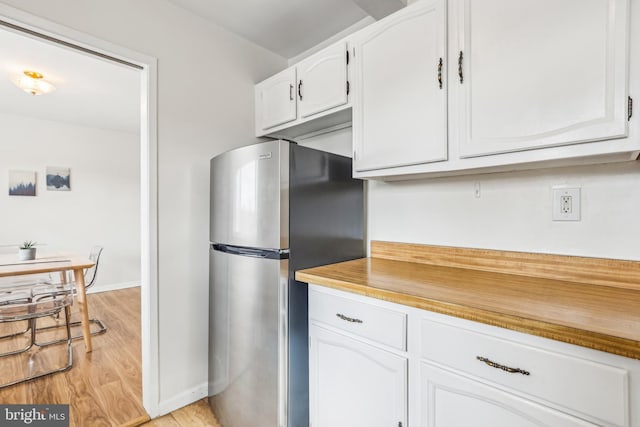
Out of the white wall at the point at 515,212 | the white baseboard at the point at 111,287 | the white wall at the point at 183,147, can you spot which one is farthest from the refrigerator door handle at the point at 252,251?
the white baseboard at the point at 111,287

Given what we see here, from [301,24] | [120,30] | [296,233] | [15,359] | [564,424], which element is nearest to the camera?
[564,424]

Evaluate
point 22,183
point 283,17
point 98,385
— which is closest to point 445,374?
point 283,17

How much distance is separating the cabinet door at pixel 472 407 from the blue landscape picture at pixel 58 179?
201 inches

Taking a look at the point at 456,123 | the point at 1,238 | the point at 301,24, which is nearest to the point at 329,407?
the point at 456,123

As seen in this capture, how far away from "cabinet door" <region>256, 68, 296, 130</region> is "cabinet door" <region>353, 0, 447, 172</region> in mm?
529

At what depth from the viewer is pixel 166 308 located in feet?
5.67

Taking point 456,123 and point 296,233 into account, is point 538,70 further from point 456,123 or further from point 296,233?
point 296,233

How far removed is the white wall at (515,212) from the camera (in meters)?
1.08

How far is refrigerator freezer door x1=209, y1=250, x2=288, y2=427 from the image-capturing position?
1.31m

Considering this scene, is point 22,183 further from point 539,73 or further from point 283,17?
point 539,73

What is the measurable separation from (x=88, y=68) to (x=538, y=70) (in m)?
3.18

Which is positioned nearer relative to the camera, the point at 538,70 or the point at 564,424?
the point at 564,424

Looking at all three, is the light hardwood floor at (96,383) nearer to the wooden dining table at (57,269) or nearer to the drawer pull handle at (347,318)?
the wooden dining table at (57,269)

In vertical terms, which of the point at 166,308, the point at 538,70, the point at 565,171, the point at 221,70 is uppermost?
the point at 221,70
